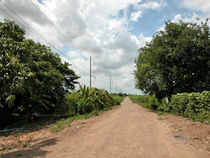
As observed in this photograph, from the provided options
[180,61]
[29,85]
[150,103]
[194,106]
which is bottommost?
[150,103]

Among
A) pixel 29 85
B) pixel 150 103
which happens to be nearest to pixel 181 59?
pixel 150 103

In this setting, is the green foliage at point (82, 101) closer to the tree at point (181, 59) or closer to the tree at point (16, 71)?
the tree at point (16, 71)

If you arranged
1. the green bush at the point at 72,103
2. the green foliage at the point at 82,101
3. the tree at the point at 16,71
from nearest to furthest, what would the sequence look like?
1. the tree at the point at 16,71
2. the green foliage at the point at 82,101
3. the green bush at the point at 72,103

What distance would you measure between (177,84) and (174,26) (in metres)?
6.75

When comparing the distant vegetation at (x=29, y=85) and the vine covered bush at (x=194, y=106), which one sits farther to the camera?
the vine covered bush at (x=194, y=106)

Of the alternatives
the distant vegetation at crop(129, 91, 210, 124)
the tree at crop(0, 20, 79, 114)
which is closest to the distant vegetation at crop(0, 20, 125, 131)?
the tree at crop(0, 20, 79, 114)

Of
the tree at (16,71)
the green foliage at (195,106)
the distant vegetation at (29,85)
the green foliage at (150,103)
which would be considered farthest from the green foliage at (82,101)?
the green foliage at (195,106)

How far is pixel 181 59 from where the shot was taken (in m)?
17.2

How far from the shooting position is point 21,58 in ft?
23.6

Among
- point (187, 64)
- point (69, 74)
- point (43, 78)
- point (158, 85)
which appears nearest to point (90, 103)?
point (43, 78)

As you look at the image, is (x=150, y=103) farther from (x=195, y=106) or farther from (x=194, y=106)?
(x=195, y=106)

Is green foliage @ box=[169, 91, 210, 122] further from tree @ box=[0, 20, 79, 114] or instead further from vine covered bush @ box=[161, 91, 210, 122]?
tree @ box=[0, 20, 79, 114]

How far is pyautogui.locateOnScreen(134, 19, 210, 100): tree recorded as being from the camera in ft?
53.5

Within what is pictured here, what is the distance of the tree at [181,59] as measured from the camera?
1630cm
